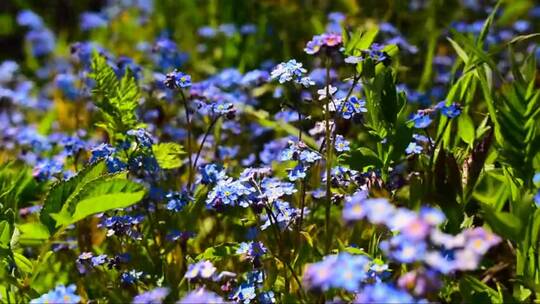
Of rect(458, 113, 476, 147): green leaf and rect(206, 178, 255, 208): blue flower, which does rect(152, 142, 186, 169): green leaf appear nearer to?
rect(206, 178, 255, 208): blue flower

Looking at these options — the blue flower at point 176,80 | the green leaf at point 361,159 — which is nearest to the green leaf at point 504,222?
the green leaf at point 361,159

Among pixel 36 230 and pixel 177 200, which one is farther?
pixel 177 200

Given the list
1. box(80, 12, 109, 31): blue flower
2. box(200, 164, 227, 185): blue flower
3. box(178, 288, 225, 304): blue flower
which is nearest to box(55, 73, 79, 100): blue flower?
box(80, 12, 109, 31): blue flower

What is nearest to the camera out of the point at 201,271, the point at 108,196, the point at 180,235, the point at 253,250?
the point at 201,271

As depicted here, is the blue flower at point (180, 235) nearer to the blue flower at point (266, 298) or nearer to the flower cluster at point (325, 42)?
the blue flower at point (266, 298)

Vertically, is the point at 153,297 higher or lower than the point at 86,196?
lower

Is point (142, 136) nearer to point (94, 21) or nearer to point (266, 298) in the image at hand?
point (266, 298)

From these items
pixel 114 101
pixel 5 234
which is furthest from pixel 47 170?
pixel 5 234

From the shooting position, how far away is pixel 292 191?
97.3 inches

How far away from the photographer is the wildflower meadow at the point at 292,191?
80.5 inches

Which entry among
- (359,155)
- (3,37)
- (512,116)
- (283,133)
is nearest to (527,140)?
(512,116)

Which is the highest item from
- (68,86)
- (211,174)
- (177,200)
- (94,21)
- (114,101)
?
(94,21)

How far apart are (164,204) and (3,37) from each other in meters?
3.85

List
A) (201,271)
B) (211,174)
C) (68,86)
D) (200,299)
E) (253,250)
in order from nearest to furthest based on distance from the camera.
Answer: (200,299) → (201,271) → (253,250) → (211,174) → (68,86)
